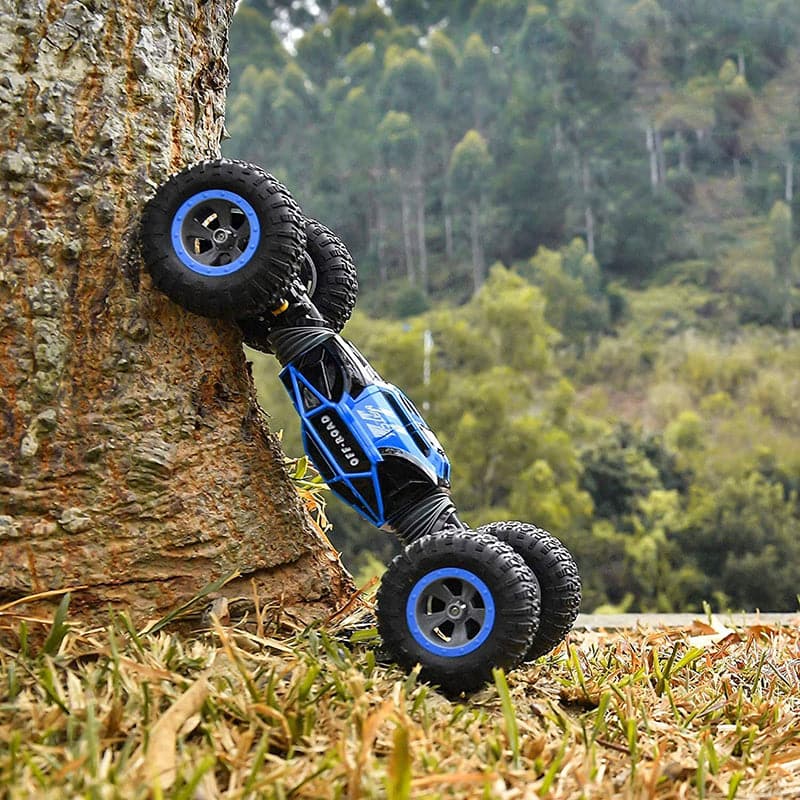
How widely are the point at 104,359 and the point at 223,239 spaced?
9.0 inches

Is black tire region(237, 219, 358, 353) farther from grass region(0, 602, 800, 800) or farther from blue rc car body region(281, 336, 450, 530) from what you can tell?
grass region(0, 602, 800, 800)

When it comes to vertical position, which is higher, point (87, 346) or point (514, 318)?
point (514, 318)

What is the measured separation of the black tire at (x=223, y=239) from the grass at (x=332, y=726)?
0.44m

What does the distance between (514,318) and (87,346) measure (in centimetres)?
1955

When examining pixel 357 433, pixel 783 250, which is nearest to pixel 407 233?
pixel 783 250

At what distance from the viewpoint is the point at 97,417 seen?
1346 mm

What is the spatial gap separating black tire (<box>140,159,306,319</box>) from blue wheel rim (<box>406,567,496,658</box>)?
43 centimetres

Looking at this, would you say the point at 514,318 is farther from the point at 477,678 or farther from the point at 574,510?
the point at 477,678

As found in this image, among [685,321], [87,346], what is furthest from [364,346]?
[87,346]

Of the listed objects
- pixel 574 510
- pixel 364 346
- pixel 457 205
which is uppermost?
pixel 457 205

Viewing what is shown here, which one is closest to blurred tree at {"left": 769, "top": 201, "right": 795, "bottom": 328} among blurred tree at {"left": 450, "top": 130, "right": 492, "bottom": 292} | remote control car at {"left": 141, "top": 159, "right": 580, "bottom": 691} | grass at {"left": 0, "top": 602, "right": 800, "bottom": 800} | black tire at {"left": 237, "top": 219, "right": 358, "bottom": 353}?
blurred tree at {"left": 450, "top": 130, "right": 492, "bottom": 292}

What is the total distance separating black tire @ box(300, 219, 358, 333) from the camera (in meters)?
1.58

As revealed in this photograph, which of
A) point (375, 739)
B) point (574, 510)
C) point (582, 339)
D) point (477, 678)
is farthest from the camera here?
point (582, 339)

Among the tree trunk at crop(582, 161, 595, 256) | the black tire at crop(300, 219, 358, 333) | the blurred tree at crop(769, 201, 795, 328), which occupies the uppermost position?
the tree trunk at crop(582, 161, 595, 256)
